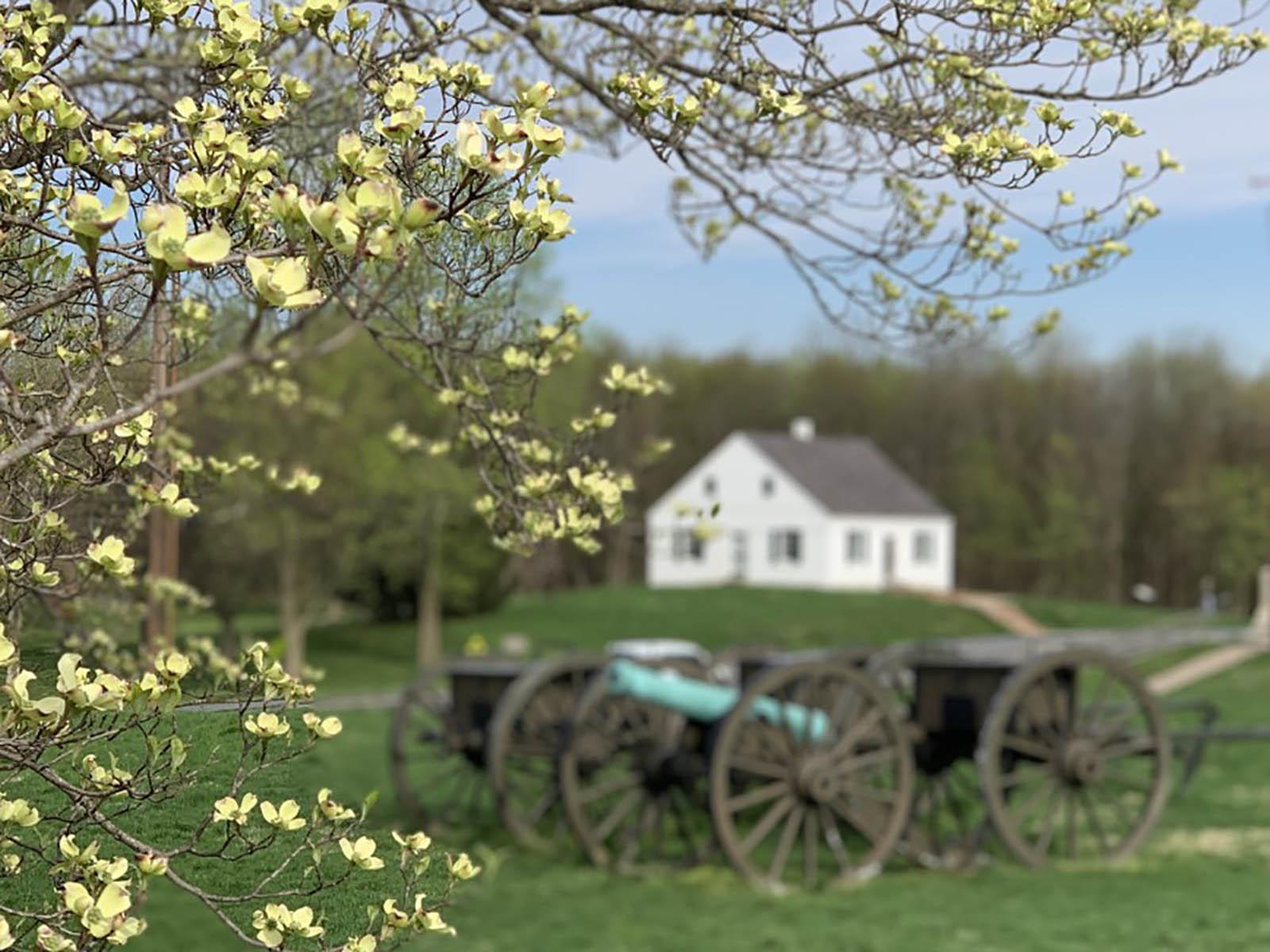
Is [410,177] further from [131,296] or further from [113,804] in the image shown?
[113,804]

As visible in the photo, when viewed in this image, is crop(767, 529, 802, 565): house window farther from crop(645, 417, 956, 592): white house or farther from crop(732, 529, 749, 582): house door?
crop(732, 529, 749, 582): house door

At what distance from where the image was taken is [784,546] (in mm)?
42875

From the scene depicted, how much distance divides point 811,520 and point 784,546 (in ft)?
3.71

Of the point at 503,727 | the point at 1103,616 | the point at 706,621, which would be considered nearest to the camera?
the point at 503,727

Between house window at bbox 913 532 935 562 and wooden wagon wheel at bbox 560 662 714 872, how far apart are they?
106 ft

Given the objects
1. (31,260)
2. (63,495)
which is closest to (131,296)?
(31,260)

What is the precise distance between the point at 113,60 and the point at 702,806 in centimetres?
646

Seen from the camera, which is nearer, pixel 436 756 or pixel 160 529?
pixel 160 529

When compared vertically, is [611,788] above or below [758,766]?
below

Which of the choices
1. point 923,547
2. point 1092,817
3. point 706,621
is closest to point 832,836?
point 1092,817

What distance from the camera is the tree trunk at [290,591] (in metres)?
25.5

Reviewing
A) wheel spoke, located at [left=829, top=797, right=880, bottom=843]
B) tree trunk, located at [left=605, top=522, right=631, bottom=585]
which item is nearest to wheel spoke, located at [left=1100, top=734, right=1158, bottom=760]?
wheel spoke, located at [left=829, top=797, right=880, bottom=843]

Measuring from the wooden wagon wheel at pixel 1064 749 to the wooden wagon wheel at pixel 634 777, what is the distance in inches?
70.2

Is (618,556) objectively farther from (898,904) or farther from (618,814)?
(898,904)
